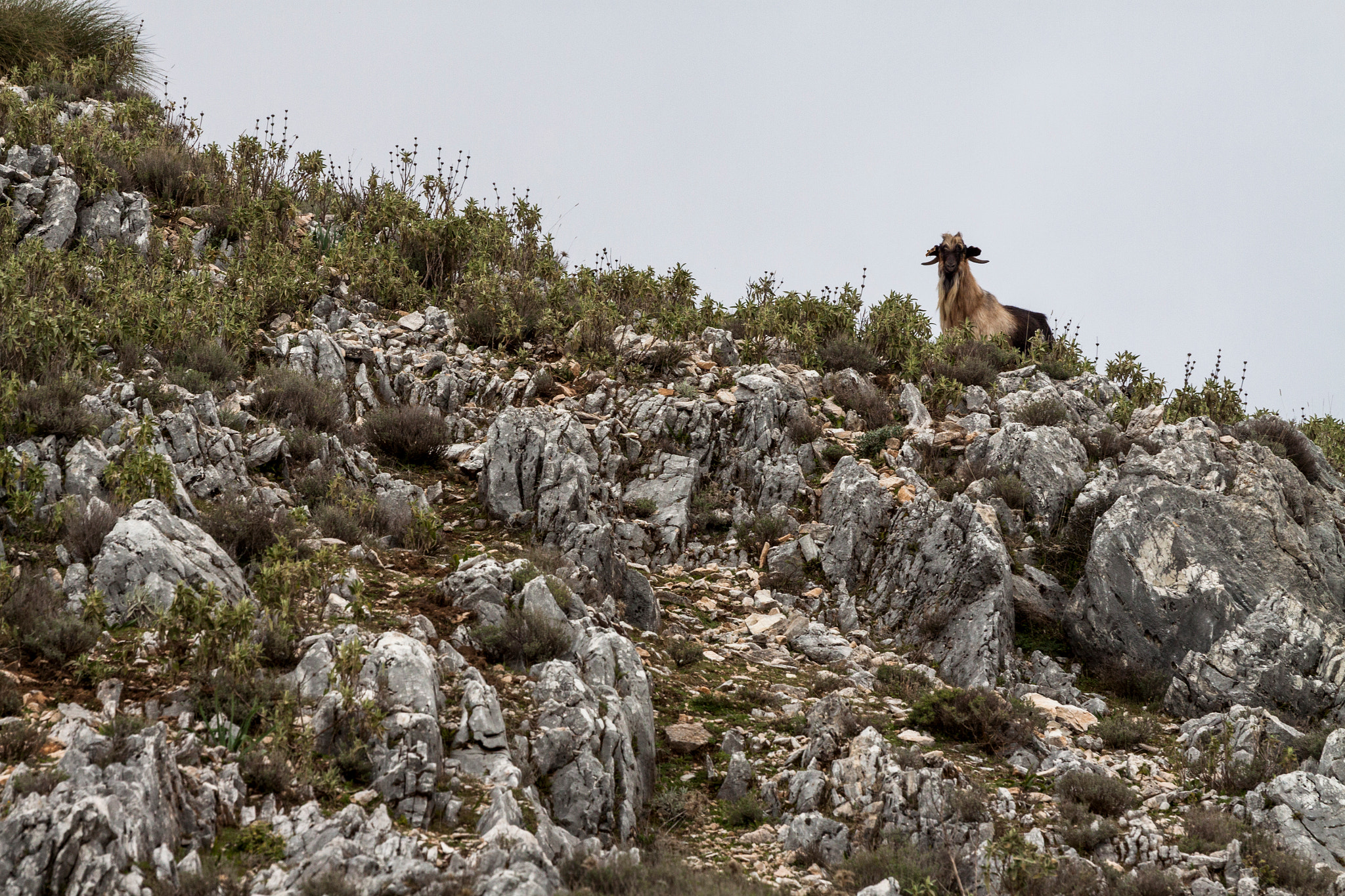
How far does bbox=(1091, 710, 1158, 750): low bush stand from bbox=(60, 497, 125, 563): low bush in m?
10.2

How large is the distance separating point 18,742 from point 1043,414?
45.3 ft

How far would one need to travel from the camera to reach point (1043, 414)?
14.5m

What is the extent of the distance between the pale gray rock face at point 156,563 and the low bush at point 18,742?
1478mm

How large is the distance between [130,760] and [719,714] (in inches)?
215

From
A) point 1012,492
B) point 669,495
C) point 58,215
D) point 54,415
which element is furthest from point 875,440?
point 58,215

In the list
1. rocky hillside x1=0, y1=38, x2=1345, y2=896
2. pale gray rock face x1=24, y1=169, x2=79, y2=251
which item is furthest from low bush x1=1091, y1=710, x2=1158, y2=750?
pale gray rock face x1=24, y1=169, x2=79, y2=251

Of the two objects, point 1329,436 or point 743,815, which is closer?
point 743,815

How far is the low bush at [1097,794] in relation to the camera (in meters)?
7.92

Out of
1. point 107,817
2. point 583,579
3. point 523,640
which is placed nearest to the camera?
point 107,817

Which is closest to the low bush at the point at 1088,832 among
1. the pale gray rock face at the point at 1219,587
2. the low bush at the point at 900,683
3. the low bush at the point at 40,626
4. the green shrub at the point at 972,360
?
the low bush at the point at 900,683

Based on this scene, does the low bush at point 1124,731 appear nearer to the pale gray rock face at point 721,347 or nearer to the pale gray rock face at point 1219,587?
the pale gray rock face at point 1219,587

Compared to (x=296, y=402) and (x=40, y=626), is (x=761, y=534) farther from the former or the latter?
(x=40, y=626)

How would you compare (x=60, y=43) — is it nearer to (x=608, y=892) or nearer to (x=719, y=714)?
(x=719, y=714)

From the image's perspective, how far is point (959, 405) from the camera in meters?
15.5
